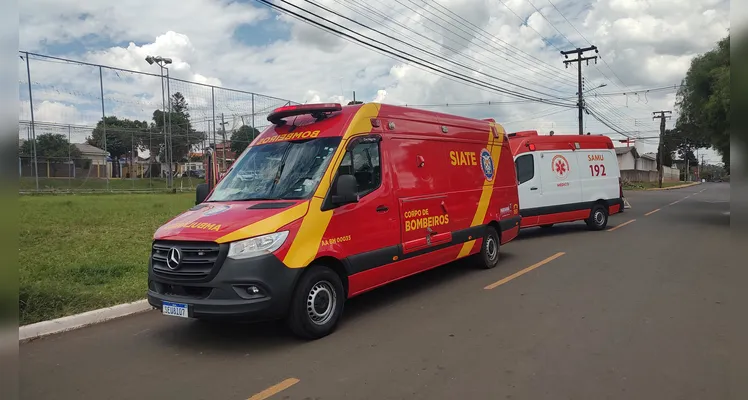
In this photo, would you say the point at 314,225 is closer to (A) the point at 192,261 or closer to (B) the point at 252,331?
(A) the point at 192,261

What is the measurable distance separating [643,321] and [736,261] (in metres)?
3.91

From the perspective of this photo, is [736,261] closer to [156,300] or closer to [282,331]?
[282,331]

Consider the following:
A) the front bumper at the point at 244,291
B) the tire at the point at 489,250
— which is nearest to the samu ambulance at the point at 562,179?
the tire at the point at 489,250

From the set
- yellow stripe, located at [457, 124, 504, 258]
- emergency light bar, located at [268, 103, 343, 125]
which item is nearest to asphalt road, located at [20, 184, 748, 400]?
yellow stripe, located at [457, 124, 504, 258]

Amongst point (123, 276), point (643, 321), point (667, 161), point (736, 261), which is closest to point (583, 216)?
point (643, 321)

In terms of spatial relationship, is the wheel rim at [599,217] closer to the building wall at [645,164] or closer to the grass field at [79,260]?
the grass field at [79,260]

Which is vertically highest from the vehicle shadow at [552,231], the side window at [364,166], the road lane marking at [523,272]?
the side window at [364,166]

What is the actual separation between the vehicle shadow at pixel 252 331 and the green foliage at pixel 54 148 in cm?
2098

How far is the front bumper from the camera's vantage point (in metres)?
4.82

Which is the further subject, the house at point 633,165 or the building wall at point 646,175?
the house at point 633,165

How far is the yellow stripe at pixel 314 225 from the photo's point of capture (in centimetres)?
506

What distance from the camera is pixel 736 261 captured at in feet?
7.29

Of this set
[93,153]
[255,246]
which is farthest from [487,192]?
[93,153]

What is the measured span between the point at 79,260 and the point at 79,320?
320cm
